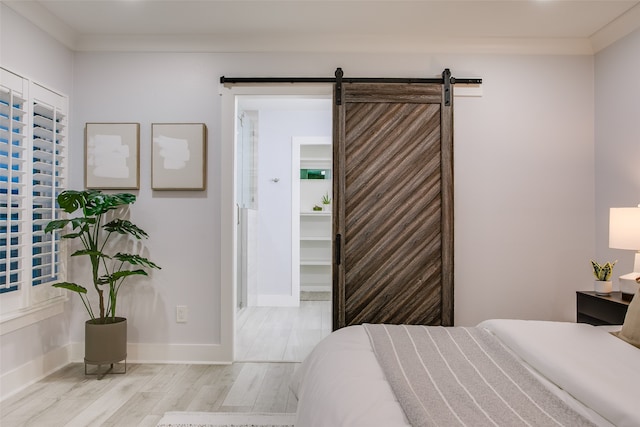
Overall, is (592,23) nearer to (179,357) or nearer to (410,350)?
(410,350)

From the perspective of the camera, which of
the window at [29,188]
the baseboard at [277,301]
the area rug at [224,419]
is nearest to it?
the area rug at [224,419]

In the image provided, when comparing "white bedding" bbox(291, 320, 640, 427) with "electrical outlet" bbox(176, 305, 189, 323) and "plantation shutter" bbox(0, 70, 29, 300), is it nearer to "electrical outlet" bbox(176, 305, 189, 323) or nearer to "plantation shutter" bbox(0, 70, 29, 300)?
"electrical outlet" bbox(176, 305, 189, 323)

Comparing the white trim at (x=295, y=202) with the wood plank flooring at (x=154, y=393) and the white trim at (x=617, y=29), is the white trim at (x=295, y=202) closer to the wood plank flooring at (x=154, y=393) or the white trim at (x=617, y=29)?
the wood plank flooring at (x=154, y=393)

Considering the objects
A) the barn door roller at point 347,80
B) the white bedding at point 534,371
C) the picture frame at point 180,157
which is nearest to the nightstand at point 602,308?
the white bedding at point 534,371

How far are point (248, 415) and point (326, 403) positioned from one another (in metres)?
1.33

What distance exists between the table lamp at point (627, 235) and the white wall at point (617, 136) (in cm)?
44

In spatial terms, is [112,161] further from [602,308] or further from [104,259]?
[602,308]

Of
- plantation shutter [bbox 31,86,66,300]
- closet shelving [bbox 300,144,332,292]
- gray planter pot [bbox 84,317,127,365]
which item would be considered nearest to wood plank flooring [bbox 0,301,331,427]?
gray planter pot [bbox 84,317,127,365]

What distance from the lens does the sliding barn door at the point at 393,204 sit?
3.43 metres

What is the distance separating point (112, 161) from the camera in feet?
11.5

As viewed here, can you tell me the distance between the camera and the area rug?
2.41 metres

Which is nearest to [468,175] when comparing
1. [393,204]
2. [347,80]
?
[393,204]

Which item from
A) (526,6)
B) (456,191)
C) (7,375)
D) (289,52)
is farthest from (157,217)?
(526,6)

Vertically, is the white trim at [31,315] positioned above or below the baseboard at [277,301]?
above
